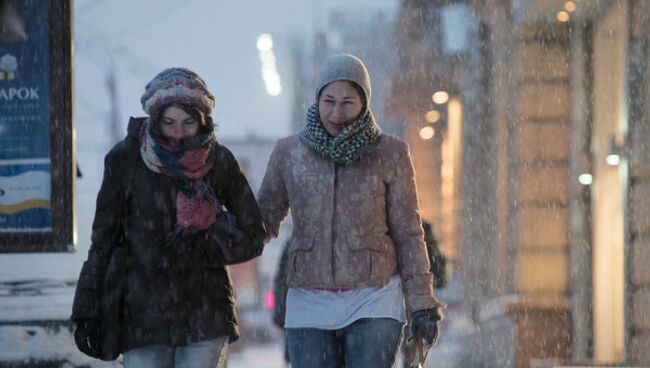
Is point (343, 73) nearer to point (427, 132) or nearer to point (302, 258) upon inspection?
point (302, 258)

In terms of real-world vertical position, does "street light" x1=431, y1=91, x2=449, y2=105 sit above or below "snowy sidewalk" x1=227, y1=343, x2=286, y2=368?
above

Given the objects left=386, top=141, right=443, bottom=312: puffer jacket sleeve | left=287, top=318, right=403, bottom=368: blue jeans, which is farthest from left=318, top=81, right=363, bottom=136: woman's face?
left=287, top=318, right=403, bottom=368: blue jeans

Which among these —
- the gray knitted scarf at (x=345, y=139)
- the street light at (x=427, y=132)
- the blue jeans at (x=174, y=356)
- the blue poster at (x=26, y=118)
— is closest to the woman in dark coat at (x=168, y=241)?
the blue jeans at (x=174, y=356)

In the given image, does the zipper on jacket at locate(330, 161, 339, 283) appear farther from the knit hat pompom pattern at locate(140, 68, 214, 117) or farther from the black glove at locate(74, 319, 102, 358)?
the black glove at locate(74, 319, 102, 358)

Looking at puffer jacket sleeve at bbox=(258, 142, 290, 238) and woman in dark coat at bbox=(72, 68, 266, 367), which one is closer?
woman in dark coat at bbox=(72, 68, 266, 367)

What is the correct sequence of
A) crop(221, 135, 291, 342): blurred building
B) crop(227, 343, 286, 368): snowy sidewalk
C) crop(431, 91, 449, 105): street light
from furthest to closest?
crop(221, 135, 291, 342): blurred building
crop(431, 91, 449, 105): street light
crop(227, 343, 286, 368): snowy sidewalk

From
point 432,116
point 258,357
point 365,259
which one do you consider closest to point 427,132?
point 432,116

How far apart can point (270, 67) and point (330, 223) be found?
1461 cm

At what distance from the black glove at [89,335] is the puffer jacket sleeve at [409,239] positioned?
1.25 metres

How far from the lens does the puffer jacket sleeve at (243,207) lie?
4.66 metres

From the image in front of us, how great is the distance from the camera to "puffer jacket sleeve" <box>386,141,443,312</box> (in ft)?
16.3

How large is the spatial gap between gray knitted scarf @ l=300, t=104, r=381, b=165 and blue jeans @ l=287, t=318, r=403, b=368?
2.19 feet

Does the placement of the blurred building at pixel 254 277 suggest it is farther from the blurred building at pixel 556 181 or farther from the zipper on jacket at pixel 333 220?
the zipper on jacket at pixel 333 220

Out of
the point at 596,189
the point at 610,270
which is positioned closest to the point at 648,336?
the point at 610,270
